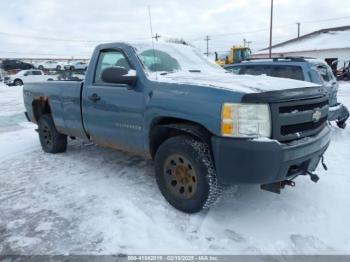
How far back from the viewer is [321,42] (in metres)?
38.0

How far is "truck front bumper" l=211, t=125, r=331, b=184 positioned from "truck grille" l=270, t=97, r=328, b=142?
0.32 ft

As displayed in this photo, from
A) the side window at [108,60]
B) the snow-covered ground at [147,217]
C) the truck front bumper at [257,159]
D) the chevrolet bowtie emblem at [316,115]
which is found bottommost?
the snow-covered ground at [147,217]

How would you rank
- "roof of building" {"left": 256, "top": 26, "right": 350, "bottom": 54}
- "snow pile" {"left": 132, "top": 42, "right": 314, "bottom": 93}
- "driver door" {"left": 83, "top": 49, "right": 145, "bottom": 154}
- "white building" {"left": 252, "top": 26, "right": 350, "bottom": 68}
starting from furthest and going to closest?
"roof of building" {"left": 256, "top": 26, "right": 350, "bottom": 54}, "white building" {"left": 252, "top": 26, "right": 350, "bottom": 68}, "driver door" {"left": 83, "top": 49, "right": 145, "bottom": 154}, "snow pile" {"left": 132, "top": 42, "right": 314, "bottom": 93}

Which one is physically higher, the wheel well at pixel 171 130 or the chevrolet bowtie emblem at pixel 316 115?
the chevrolet bowtie emblem at pixel 316 115

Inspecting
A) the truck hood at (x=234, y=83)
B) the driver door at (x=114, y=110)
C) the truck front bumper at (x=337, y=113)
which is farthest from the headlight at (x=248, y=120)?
the truck front bumper at (x=337, y=113)

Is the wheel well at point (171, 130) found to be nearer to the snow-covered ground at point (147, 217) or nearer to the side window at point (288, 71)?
the snow-covered ground at point (147, 217)

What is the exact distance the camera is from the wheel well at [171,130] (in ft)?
11.4

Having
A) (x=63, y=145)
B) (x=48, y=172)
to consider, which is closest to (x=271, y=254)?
(x=48, y=172)

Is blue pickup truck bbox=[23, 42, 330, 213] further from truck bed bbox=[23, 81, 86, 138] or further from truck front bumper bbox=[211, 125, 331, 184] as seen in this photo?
truck bed bbox=[23, 81, 86, 138]

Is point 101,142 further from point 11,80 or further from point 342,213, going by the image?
point 11,80

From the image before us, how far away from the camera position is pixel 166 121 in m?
3.93

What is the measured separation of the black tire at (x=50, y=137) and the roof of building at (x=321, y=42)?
112 feet

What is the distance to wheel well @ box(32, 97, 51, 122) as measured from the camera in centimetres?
631

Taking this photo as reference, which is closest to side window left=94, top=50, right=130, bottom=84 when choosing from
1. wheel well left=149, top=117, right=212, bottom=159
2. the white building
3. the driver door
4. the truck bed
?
the driver door
